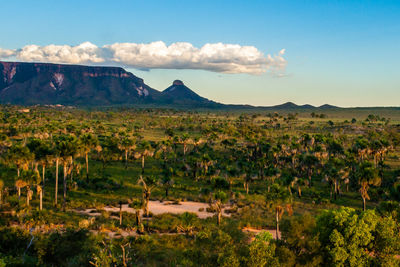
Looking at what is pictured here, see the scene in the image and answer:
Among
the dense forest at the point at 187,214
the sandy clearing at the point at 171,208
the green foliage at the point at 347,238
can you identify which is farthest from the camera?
the sandy clearing at the point at 171,208

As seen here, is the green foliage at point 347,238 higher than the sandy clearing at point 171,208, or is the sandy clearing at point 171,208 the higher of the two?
the green foliage at point 347,238

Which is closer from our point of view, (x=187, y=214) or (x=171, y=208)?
(x=187, y=214)

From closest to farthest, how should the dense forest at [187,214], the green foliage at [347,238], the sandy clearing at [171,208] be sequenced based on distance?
the green foliage at [347,238]
the dense forest at [187,214]
the sandy clearing at [171,208]

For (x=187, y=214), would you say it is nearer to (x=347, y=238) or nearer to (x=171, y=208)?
(x=171, y=208)

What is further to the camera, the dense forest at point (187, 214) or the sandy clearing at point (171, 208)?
the sandy clearing at point (171, 208)

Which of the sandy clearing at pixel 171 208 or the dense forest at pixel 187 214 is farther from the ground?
the dense forest at pixel 187 214

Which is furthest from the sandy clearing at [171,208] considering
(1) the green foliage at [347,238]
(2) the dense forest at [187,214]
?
(1) the green foliage at [347,238]

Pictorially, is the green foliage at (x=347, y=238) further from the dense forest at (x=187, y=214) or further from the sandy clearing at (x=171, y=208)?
the sandy clearing at (x=171, y=208)

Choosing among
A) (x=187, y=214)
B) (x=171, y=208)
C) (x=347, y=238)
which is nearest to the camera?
(x=347, y=238)

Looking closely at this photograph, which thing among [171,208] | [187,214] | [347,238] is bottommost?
[171,208]

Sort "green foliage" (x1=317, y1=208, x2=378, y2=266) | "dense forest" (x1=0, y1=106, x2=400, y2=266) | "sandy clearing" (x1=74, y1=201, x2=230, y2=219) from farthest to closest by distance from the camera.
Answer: "sandy clearing" (x1=74, y1=201, x2=230, y2=219)
"dense forest" (x1=0, y1=106, x2=400, y2=266)
"green foliage" (x1=317, y1=208, x2=378, y2=266)

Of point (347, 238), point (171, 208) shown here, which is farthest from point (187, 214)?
point (347, 238)

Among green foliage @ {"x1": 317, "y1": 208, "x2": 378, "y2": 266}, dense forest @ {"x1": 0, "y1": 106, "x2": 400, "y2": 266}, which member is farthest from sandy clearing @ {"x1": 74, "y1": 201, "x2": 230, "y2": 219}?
green foliage @ {"x1": 317, "y1": 208, "x2": 378, "y2": 266}

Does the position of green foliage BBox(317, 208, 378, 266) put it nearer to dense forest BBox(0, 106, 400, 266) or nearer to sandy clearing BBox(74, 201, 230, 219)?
dense forest BBox(0, 106, 400, 266)
